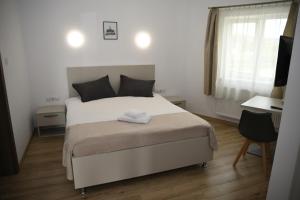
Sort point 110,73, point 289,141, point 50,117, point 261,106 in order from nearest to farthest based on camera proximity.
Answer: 1. point 289,141
2. point 261,106
3. point 50,117
4. point 110,73

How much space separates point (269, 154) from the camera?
305 centimetres

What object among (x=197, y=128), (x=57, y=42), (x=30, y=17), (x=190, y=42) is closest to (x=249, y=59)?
(x=190, y=42)

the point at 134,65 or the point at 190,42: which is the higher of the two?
the point at 190,42

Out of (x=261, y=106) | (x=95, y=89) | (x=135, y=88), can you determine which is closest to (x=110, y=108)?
(x=95, y=89)

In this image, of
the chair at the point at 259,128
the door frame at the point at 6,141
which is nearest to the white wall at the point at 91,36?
the door frame at the point at 6,141

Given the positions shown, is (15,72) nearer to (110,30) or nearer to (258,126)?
(110,30)

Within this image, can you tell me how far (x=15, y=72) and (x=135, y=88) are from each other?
184 cm

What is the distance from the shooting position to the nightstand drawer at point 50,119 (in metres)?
3.54

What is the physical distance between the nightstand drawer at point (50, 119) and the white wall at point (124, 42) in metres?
0.45

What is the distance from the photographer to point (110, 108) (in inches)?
126

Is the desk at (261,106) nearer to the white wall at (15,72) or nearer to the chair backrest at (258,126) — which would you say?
the chair backrest at (258,126)

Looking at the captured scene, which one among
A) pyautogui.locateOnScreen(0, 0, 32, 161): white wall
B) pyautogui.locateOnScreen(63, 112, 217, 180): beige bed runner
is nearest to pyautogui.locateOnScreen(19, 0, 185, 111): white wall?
pyautogui.locateOnScreen(0, 0, 32, 161): white wall

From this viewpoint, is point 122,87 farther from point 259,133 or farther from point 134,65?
point 259,133

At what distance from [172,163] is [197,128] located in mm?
505
